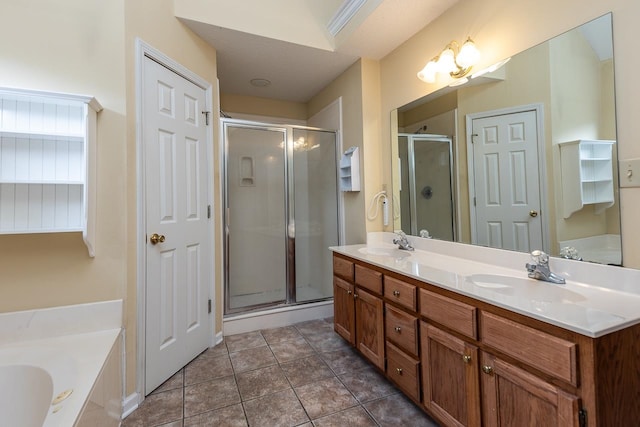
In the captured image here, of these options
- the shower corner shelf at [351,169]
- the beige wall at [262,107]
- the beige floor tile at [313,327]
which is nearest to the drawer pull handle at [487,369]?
the beige floor tile at [313,327]

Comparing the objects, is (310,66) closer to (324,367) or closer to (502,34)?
(502,34)

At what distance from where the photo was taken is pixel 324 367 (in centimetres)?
204

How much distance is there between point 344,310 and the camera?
7.24ft

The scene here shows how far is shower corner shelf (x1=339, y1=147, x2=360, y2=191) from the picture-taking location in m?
2.67

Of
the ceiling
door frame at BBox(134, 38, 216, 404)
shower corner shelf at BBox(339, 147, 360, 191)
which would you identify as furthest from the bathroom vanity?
the ceiling

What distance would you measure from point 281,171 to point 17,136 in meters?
1.88

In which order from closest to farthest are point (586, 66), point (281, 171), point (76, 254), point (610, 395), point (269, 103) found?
point (610, 395), point (586, 66), point (76, 254), point (281, 171), point (269, 103)

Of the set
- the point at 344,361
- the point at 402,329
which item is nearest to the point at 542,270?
the point at 402,329

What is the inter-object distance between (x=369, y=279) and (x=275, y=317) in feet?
4.15

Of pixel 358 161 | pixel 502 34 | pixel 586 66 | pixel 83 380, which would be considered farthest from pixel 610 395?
pixel 358 161

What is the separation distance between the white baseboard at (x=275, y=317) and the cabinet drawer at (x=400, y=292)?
135 cm

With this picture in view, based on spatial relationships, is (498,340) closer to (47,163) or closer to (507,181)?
(507,181)

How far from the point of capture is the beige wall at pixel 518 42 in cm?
117

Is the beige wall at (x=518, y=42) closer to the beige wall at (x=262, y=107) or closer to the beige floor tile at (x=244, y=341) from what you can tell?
the beige wall at (x=262, y=107)
